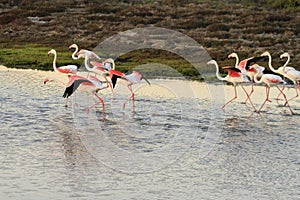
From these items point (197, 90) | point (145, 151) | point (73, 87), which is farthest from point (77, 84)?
point (197, 90)

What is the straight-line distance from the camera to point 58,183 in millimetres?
9469

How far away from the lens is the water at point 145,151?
9383mm

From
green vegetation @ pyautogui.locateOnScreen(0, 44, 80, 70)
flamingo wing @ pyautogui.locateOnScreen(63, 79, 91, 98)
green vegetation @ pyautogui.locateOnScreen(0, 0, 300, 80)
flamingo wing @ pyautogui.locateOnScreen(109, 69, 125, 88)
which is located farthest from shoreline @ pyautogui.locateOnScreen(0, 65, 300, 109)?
green vegetation @ pyautogui.locateOnScreen(0, 44, 80, 70)

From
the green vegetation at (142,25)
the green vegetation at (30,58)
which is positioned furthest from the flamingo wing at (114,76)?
the green vegetation at (30,58)

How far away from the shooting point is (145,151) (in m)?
11.7

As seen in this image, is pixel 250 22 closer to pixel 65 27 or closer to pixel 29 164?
pixel 65 27

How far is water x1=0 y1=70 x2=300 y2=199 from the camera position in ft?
30.8

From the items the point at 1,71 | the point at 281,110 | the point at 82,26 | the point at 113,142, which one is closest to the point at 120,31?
the point at 82,26

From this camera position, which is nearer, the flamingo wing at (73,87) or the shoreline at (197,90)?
the flamingo wing at (73,87)

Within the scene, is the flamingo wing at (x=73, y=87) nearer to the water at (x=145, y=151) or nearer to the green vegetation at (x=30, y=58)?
the water at (x=145, y=151)

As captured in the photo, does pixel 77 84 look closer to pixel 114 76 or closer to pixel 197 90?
pixel 114 76

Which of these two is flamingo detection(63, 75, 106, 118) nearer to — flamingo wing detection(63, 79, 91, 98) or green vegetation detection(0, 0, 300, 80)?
flamingo wing detection(63, 79, 91, 98)

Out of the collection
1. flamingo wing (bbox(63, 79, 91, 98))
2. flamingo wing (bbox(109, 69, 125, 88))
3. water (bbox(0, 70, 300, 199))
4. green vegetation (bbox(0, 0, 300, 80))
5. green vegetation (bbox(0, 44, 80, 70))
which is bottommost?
water (bbox(0, 70, 300, 199))

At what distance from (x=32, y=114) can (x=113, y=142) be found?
3.04m
